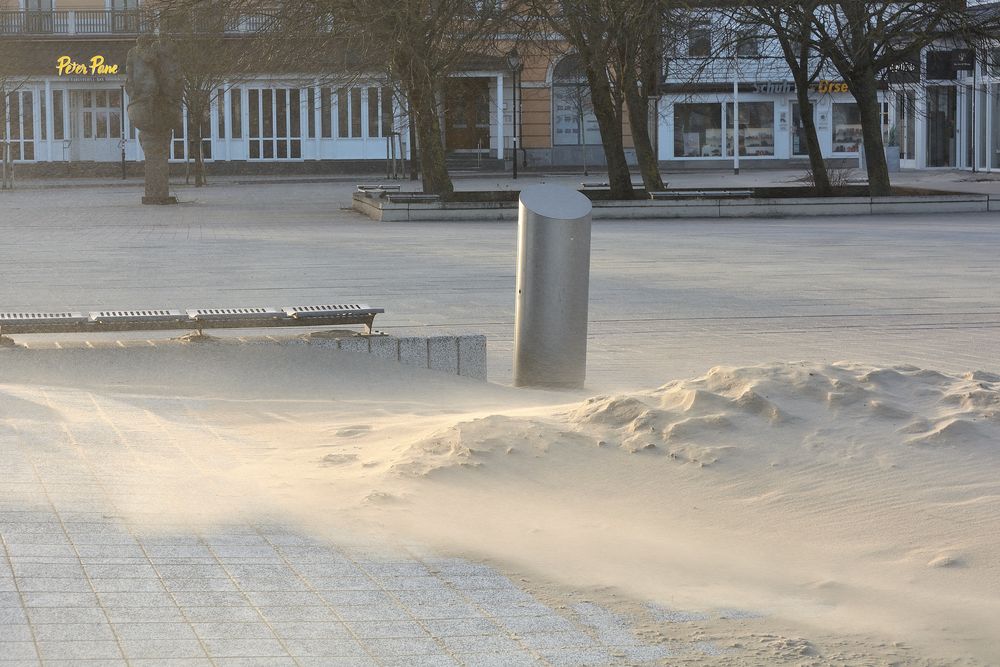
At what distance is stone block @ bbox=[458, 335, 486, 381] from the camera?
852 cm

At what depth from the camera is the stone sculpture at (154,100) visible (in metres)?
29.1

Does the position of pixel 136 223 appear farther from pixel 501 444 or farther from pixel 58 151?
pixel 58 151

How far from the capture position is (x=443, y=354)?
336 inches

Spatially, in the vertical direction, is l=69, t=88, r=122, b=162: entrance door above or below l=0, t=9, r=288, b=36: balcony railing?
below

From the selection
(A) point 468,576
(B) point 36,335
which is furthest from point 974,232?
(A) point 468,576

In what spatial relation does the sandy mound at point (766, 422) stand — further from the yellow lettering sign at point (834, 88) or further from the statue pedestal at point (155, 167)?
the yellow lettering sign at point (834, 88)

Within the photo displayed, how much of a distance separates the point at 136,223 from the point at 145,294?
36.4 ft

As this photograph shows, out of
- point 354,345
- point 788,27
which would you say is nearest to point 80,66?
point 788,27

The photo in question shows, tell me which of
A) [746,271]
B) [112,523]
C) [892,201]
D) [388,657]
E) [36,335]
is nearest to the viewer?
[388,657]

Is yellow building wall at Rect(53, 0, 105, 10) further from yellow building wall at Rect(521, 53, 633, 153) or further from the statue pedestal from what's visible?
the statue pedestal

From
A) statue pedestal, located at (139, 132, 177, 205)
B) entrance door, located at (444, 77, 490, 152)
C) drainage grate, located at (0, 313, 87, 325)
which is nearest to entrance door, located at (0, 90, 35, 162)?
entrance door, located at (444, 77, 490, 152)

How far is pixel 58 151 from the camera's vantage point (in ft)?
167

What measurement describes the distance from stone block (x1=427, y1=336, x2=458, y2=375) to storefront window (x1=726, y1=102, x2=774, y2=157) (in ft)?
154

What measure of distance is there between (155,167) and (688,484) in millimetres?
25349
